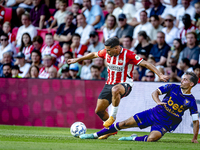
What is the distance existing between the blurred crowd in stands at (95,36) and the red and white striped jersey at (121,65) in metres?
2.90

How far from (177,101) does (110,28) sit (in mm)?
6419

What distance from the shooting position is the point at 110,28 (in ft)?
41.0

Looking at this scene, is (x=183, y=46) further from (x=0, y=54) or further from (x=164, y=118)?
(x=0, y=54)

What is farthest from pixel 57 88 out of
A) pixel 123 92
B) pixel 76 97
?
pixel 123 92

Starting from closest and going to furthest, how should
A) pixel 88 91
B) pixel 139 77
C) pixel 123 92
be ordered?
1. pixel 123 92
2. pixel 88 91
3. pixel 139 77

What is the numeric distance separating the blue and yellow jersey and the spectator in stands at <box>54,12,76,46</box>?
23.4ft

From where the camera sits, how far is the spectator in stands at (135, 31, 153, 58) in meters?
11.4

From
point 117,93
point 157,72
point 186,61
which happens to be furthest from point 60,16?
point 157,72

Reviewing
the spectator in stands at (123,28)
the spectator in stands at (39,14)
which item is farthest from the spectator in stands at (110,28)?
the spectator in stands at (39,14)

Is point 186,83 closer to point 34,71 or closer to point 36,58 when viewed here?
point 34,71

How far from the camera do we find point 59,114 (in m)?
10.2

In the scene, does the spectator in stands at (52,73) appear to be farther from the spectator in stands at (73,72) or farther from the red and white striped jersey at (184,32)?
the red and white striped jersey at (184,32)

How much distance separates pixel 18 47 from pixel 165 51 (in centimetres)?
596

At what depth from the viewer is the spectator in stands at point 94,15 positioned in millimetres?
13414
